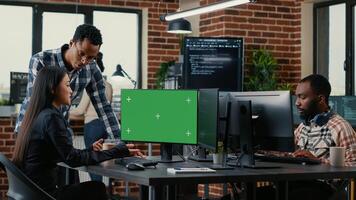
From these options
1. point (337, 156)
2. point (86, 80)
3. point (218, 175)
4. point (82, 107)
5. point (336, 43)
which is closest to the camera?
point (218, 175)

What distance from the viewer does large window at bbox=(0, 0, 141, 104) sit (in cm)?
850

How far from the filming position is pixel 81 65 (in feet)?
14.9

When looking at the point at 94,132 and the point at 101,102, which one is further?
the point at 94,132

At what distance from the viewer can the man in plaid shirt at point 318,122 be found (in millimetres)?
4410

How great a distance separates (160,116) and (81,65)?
0.61 metres

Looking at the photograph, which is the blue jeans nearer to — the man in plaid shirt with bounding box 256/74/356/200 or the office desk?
the man in plaid shirt with bounding box 256/74/356/200

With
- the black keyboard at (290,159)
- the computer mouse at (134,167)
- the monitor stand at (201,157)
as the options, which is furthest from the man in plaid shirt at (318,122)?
the computer mouse at (134,167)

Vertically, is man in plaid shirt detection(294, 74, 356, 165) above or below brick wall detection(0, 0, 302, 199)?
below

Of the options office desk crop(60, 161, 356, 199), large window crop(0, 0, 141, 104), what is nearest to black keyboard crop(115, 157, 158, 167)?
office desk crop(60, 161, 356, 199)

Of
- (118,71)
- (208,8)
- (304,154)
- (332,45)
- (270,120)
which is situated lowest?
(304,154)

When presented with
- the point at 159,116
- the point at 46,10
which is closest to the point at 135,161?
the point at 159,116

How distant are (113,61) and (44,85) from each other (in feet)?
16.6

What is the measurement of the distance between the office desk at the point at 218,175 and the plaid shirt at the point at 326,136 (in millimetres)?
245

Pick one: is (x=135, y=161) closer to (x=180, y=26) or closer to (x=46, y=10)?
(x=180, y=26)
